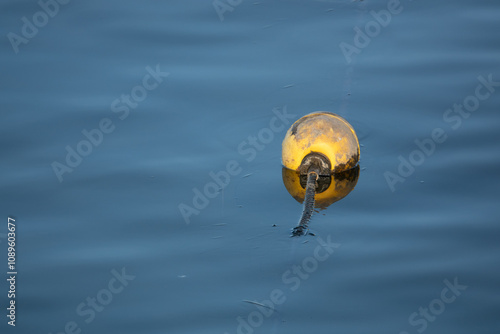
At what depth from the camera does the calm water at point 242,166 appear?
612 cm

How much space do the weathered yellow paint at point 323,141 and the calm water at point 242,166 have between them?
0.29 meters

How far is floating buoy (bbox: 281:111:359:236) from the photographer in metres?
7.55

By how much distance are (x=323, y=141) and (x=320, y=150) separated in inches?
4.6

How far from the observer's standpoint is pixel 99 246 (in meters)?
6.82

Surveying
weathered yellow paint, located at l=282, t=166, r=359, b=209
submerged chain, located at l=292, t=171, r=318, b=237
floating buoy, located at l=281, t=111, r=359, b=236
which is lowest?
weathered yellow paint, located at l=282, t=166, r=359, b=209

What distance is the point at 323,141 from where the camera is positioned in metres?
7.53

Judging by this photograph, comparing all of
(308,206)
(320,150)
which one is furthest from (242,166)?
(308,206)

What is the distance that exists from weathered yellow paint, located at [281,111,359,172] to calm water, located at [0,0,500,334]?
0.29 metres

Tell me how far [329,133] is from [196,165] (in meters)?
1.37

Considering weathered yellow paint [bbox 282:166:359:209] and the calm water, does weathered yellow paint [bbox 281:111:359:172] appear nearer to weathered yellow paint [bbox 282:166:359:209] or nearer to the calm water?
weathered yellow paint [bbox 282:166:359:209]

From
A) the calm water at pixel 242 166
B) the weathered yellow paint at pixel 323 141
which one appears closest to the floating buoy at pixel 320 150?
the weathered yellow paint at pixel 323 141

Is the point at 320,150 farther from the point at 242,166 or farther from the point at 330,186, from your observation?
the point at 242,166

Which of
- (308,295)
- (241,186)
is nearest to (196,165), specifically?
(241,186)

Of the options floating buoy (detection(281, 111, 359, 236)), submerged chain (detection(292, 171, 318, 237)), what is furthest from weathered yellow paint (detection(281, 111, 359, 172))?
submerged chain (detection(292, 171, 318, 237))
